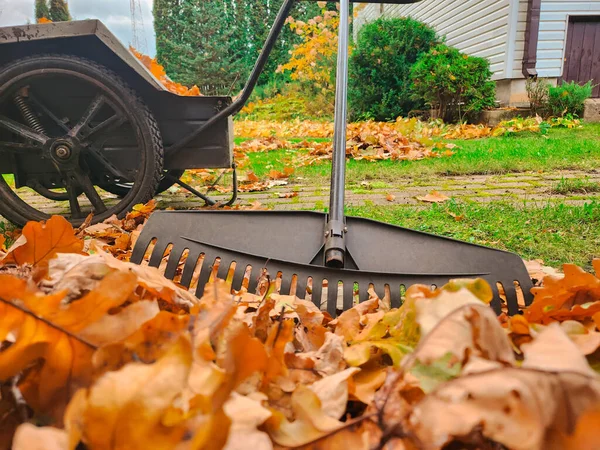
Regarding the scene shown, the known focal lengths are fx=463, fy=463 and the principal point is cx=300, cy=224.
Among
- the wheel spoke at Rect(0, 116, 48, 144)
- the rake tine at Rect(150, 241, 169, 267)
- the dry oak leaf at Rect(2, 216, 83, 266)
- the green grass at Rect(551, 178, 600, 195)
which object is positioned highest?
the wheel spoke at Rect(0, 116, 48, 144)

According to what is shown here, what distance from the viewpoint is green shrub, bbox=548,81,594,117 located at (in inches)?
349

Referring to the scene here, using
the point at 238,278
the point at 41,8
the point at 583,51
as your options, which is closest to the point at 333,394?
the point at 238,278

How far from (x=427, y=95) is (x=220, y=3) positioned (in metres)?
15.8

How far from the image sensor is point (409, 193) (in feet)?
11.1

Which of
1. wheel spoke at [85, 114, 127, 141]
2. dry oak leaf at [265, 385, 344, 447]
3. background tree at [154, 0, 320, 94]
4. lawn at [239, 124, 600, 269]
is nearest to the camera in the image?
dry oak leaf at [265, 385, 344, 447]

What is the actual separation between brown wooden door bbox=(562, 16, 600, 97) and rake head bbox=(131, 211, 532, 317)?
11768mm

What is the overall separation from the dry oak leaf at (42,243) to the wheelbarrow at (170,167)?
0.40 meters

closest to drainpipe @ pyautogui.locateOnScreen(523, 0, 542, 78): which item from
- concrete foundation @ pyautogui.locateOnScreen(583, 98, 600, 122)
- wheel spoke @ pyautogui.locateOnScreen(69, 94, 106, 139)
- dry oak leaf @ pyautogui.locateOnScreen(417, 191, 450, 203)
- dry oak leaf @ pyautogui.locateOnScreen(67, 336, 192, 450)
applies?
concrete foundation @ pyautogui.locateOnScreen(583, 98, 600, 122)

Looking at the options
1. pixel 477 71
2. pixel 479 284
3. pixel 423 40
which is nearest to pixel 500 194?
pixel 479 284

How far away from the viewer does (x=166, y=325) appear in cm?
52

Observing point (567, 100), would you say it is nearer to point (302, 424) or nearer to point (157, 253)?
point (157, 253)

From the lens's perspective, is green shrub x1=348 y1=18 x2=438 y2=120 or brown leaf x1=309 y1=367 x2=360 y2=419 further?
green shrub x1=348 y1=18 x2=438 y2=120

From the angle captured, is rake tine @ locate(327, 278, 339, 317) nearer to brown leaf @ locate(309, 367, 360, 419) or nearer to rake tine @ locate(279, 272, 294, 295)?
rake tine @ locate(279, 272, 294, 295)

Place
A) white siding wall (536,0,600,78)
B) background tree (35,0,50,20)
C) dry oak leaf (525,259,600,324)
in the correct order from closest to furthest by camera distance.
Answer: dry oak leaf (525,259,600,324) < white siding wall (536,0,600,78) < background tree (35,0,50,20)
